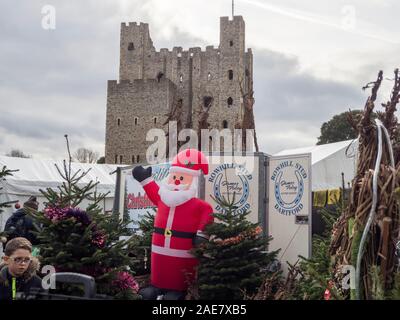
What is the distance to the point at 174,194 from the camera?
214 inches

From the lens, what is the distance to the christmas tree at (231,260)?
474 cm

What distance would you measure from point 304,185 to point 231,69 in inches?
1715

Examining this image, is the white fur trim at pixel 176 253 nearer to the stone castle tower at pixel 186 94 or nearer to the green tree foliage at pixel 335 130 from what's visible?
the green tree foliage at pixel 335 130

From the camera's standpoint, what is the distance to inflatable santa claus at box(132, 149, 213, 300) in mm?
5215

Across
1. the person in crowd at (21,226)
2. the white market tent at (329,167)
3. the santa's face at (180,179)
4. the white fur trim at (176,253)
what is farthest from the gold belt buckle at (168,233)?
the white market tent at (329,167)

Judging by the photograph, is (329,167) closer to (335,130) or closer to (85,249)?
(85,249)

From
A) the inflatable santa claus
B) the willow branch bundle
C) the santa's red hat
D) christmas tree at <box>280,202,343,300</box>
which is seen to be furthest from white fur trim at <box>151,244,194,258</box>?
the willow branch bundle

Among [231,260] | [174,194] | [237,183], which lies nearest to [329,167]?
[237,183]

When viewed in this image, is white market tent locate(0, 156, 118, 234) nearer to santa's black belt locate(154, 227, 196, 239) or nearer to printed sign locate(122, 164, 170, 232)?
printed sign locate(122, 164, 170, 232)

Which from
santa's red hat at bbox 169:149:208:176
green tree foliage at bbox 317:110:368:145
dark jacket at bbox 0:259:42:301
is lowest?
dark jacket at bbox 0:259:42:301

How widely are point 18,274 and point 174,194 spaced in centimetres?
243
